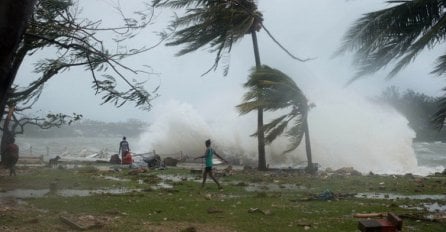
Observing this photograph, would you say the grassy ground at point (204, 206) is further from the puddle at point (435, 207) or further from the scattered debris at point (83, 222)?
the puddle at point (435, 207)

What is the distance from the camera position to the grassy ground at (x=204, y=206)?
8.45 metres

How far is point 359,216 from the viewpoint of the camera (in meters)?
9.28

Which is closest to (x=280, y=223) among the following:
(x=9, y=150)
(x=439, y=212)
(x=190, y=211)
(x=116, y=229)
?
(x=190, y=211)

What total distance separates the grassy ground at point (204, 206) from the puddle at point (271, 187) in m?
0.01

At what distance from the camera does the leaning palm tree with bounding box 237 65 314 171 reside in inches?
804

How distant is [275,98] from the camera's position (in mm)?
20609

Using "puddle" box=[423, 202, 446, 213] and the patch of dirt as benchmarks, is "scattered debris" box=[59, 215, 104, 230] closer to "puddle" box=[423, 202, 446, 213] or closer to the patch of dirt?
the patch of dirt

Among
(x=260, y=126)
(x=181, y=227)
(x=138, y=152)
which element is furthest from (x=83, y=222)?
(x=138, y=152)

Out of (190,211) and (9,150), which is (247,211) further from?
(9,150)

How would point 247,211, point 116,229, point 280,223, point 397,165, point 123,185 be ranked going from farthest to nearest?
point 397,165
point 123,185
point 247,211
point 280,223
point 116,229

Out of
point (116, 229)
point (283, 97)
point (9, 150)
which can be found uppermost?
point (283, 97)

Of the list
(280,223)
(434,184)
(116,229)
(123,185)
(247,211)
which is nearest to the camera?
(116,229)

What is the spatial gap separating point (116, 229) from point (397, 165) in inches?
1146

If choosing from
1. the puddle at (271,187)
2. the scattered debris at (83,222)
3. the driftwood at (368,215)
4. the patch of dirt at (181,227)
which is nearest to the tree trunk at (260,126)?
the puddle at (271,187)
